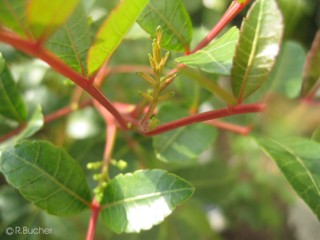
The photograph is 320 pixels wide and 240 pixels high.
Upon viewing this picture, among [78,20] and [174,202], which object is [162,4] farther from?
[174,202]

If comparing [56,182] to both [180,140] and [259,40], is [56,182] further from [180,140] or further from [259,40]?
[259,40]

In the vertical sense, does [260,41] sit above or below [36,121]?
above

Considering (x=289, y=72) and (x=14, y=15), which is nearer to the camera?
(x=14, y=15)

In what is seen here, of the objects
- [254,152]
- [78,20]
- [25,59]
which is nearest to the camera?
[78,20]

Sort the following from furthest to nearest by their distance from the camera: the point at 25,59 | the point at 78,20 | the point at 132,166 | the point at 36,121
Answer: the point at 25,59
the point at 132,166
the point at 36,121
the point at 78,20

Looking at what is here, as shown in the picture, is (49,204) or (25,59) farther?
(25,59)

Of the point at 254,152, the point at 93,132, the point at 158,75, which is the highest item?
the point at 158,75


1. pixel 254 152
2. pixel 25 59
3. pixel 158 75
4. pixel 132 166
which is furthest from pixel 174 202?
pixel 254 152

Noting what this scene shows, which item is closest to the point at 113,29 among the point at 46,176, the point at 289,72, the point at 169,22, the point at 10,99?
the point at 169,22
